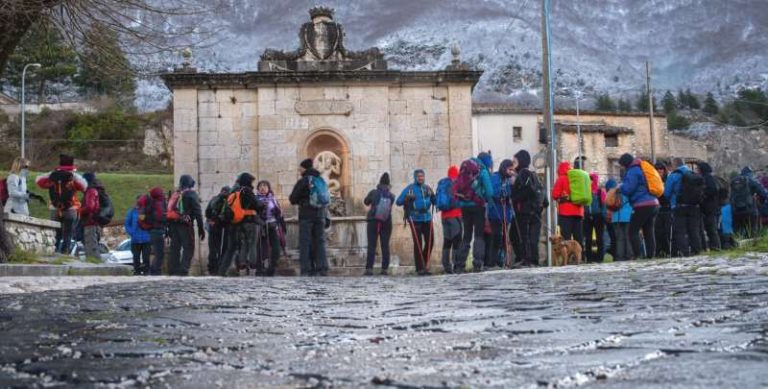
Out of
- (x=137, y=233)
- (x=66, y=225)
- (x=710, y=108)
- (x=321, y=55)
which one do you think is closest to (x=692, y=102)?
(x=710, y=108)

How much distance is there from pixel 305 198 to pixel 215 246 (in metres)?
2.71

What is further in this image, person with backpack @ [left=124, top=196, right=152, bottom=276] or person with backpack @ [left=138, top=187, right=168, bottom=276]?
person with backpack @ [left=124, top=196, right=152, bottom=276]

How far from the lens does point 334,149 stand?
2167 cm

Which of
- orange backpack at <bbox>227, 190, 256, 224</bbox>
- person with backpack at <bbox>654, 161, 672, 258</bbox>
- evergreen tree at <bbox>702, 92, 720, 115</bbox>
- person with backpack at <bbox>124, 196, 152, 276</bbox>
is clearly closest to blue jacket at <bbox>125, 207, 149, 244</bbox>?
person with backpack at <bbox>124, 196, 152, 276</bbox>

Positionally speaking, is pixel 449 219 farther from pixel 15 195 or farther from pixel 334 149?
pixel 15 195

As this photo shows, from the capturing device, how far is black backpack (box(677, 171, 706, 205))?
1366 centimetres

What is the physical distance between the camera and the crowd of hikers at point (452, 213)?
46.0 ft

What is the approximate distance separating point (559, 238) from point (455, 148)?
22.7 feet

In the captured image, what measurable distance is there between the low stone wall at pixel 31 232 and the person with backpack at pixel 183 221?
6.31 feet

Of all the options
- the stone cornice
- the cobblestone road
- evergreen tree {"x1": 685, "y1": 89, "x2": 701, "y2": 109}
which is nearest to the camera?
the cobblestone road

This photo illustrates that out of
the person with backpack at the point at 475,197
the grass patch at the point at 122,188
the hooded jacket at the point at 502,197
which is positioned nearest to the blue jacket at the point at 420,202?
the person with backpack at the point at 475,197

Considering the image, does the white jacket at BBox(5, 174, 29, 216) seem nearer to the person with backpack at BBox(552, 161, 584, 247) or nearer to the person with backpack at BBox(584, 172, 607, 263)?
the person with backpack at BBox(552, 161, 584, 247)

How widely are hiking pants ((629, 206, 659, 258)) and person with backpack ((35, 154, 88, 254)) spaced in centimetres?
880

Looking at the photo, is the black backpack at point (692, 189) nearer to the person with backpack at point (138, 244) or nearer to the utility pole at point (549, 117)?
the utility pole at point (549, 117)
